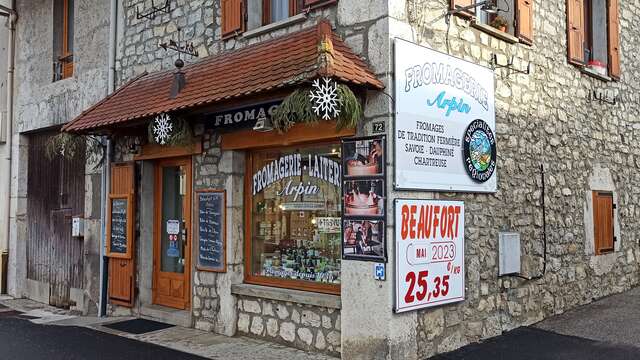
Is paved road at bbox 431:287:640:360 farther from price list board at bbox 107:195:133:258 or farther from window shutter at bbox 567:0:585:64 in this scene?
price list board at bbox 107:195:133:258

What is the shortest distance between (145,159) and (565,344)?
226 inches

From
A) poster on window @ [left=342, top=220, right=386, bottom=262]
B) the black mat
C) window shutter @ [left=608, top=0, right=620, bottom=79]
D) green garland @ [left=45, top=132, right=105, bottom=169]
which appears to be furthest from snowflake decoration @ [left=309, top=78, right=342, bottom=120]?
the black mat

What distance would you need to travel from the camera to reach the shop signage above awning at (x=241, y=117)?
6184mm

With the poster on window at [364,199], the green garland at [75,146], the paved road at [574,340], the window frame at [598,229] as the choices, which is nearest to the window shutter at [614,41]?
the window frame at [598,229]

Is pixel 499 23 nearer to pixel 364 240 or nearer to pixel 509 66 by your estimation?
pixel 509 66

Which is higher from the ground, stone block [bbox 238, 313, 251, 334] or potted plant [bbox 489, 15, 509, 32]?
potted plant [bbox 489, 15, 509, 32]

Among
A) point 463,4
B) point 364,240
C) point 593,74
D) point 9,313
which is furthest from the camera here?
point 9,313

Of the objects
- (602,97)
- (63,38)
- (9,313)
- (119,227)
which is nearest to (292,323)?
(119,227)

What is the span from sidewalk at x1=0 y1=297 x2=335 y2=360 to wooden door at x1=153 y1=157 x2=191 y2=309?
61 cm

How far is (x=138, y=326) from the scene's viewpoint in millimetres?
7633

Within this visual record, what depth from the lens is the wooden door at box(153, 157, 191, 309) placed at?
775 centimetres

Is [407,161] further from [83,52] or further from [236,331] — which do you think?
[83,52]

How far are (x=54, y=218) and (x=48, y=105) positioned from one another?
1.90 m

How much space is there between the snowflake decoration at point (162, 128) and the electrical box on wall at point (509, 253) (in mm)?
3983
